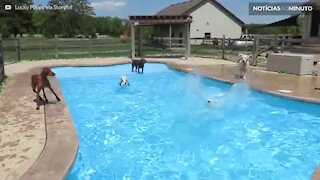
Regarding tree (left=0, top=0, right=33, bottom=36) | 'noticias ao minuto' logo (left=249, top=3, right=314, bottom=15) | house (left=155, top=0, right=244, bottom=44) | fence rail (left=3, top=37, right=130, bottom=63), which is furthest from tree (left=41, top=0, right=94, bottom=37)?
'noticias ao minuto' logo (left=249, top=3, right=314, bottom=15)

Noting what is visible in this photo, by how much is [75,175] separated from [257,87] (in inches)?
303

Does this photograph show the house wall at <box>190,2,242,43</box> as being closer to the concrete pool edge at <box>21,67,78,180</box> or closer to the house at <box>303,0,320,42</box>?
the house at <box>303,0,320,42</box>

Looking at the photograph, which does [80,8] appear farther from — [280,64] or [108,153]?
[108,153]

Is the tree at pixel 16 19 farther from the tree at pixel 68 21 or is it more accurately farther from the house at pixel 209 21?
the house at pixel 209 21

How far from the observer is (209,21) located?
4612cm

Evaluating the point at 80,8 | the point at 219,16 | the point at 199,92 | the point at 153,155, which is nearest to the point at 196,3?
the point at 219,16

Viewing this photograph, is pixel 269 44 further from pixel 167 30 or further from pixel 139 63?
pixel 167 30

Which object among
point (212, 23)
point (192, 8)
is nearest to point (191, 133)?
point (192, 8)

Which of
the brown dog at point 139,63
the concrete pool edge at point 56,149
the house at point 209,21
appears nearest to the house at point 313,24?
the brown dog at point 139,63

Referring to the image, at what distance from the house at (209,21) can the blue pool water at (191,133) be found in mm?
32054

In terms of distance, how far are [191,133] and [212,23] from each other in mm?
39539

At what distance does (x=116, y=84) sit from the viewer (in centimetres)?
1441

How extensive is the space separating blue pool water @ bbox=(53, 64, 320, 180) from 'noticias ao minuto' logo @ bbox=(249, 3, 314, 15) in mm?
18501

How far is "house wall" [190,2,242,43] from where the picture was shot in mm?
45031
